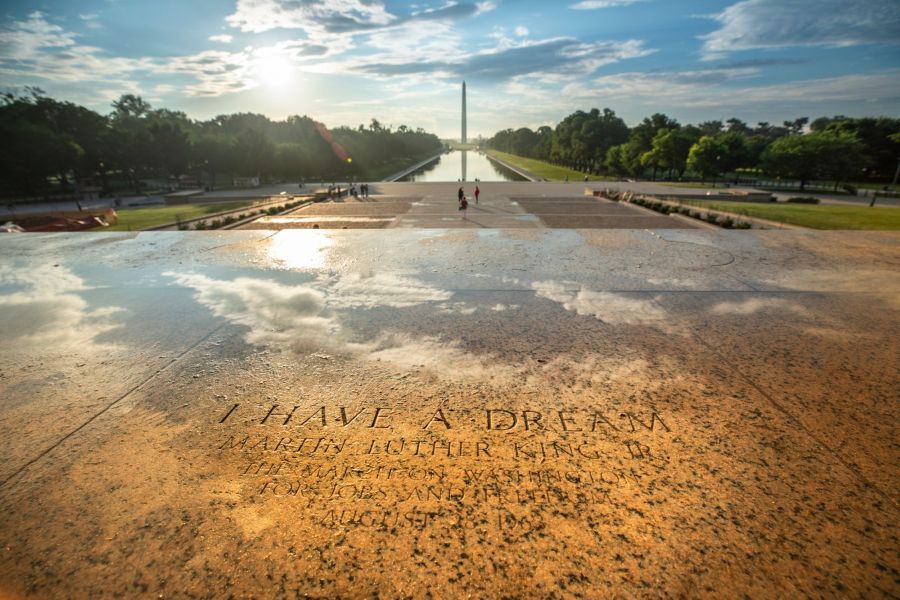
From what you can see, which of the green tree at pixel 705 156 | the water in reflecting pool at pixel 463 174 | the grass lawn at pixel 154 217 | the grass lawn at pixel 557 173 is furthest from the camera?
the water in reflecting pool at pixel 463 174

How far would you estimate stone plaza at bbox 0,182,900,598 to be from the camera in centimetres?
360

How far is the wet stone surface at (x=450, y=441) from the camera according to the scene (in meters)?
3.59

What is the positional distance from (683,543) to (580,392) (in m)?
2.48

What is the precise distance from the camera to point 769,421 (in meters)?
5.41

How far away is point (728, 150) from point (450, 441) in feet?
224

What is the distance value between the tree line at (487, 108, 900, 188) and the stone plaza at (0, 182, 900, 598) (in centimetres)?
5007

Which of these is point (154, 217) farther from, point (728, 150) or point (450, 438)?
point (728, 150)

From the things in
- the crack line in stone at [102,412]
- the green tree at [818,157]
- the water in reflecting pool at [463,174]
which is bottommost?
the water in reflecting pool at [463,174]

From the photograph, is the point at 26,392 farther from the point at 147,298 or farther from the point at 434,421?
the point at 434,421

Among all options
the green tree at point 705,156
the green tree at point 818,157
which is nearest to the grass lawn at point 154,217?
the green tree at point 705,156

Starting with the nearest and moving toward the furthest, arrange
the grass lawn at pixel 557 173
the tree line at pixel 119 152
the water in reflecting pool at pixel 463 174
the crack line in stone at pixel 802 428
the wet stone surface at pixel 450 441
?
the wet stone surface at pixel 450 441 → the crack line in stone at pixel 802 428 → the tree line at pixel 119 152 → the grass lawn at pixel 557 173 → the water in reflecting pool at pixel 463 174

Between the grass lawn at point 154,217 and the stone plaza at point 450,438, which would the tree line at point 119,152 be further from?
the stone plaza at point 450,438

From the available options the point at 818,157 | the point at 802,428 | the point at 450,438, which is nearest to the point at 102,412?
the point at 450,438

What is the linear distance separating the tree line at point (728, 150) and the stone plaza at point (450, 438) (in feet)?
164
